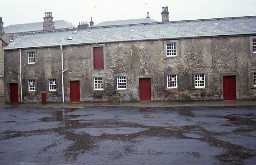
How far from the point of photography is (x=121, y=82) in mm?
30375

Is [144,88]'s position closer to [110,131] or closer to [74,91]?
[74,91]

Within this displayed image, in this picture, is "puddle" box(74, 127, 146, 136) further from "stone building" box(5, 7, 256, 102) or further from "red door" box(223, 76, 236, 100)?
"red door" box(223, 76, 236, 100)

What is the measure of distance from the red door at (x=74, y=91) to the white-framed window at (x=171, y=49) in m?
9.59

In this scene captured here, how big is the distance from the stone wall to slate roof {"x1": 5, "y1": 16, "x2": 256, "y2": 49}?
0.66 meters

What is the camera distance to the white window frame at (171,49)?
97.1 feet

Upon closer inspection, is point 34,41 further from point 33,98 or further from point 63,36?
point 33,98

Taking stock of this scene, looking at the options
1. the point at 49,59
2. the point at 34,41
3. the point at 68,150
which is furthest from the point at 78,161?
the point at 34,41

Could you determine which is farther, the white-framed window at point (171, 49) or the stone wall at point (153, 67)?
the white-framed window at point (171, 49)

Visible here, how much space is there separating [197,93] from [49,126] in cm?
1625

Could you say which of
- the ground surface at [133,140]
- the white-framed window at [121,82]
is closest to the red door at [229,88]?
the white-framed window at [121,82]

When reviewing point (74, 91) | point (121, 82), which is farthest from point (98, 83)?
point (74, 91)

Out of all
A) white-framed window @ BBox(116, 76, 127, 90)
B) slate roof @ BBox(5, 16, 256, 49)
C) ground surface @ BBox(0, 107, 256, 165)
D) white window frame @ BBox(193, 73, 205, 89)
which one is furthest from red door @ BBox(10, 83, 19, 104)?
white window frame @ BBox(193, 73, 205, 89)

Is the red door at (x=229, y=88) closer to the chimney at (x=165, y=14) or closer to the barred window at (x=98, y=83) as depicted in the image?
the barred window at (x=98, y=83)

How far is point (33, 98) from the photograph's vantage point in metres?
32.5
